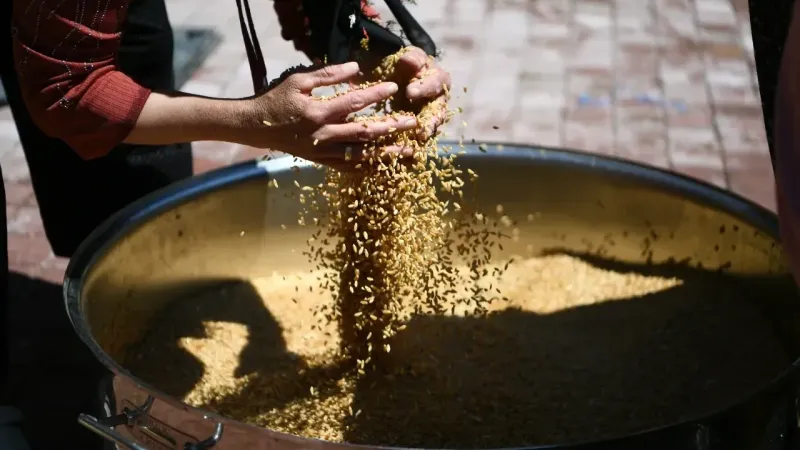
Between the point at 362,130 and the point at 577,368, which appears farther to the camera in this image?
the point at 577,368

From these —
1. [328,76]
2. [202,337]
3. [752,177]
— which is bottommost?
[752,177]

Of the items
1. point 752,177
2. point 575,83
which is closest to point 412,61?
point 752,177

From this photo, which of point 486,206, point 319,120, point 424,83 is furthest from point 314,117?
point 486,206

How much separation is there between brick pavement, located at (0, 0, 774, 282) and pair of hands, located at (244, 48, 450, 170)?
1.19 meters

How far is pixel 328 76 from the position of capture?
57.4 inches

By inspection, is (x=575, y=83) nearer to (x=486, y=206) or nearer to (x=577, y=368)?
(x=486, y=206)

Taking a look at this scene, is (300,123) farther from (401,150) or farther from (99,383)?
(99,383)

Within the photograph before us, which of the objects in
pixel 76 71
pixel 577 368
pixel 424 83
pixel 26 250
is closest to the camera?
pixel 76 71

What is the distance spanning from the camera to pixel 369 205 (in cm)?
164

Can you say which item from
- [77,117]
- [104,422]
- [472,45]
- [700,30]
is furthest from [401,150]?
[700,30]

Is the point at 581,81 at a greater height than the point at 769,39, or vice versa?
the point at 769,39

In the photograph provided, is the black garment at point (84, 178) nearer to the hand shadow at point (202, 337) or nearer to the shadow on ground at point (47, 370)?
the shadow on ground at point (47, 370)

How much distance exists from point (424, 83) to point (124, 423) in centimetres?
69

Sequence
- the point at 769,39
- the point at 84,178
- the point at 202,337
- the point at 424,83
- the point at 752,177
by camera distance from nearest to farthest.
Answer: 1. the point at 769,39
2. the point at 424,83
3. the point at 202,337
4. the point at 84,178
5. the point at 752,177
